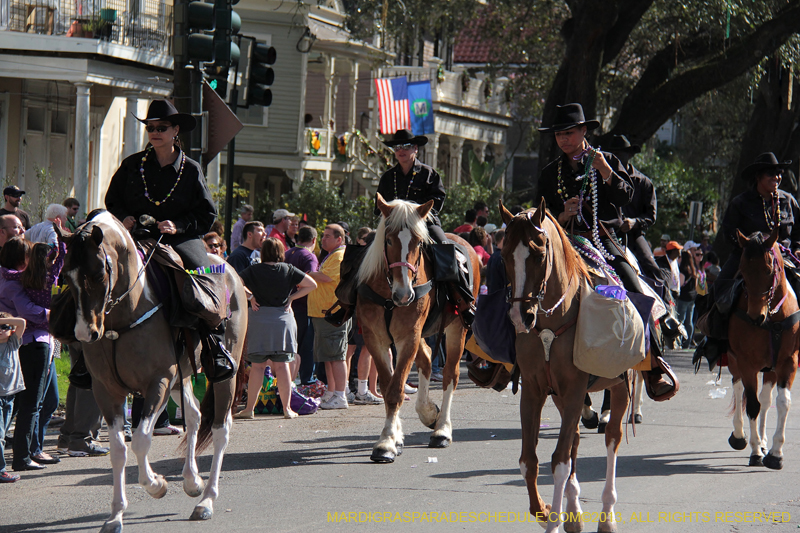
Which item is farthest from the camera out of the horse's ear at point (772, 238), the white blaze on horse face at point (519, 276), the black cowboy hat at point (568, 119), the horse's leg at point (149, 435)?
the horse's ear at point (772, 238)

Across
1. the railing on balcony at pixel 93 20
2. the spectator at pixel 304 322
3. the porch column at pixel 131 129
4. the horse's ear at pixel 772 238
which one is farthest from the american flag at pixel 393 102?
the horse's ear at pixel 772 238

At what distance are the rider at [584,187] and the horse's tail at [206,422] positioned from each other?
9.68ft

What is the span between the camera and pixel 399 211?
28.8 feet

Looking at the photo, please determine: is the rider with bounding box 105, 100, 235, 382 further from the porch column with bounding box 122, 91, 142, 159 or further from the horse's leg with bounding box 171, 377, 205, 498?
the porch column with bounding box 122, 91, 142, 159

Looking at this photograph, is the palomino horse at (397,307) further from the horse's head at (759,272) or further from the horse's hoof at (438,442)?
the horse's head at (759,272)

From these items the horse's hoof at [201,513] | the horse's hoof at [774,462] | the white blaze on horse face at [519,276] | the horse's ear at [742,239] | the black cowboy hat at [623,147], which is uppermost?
the black cowboy hat at [623,147]

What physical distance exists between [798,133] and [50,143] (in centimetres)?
1901

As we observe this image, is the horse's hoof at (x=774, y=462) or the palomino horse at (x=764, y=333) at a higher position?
the palomino horse at (x=764, y=333)

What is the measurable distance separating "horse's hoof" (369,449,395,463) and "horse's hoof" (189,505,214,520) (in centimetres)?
227

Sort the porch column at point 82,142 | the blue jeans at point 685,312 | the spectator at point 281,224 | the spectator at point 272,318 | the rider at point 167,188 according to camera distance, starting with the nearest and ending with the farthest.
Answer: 1. the rider at point 167,188
2. the spectator at point 272,318
3. the spectator at point 281,224
4. the blue jeans at point 685,312
5. the porch column at point 82,142

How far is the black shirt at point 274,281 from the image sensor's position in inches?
440

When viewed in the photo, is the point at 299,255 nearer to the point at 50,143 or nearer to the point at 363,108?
the point at 50,143

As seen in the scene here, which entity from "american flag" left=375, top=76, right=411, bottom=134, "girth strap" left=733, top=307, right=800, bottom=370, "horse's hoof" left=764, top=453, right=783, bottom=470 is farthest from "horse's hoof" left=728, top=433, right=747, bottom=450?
"american flag" left=375, top=76, right=411, bottom=134

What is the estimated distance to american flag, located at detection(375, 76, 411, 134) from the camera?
1162 inches
